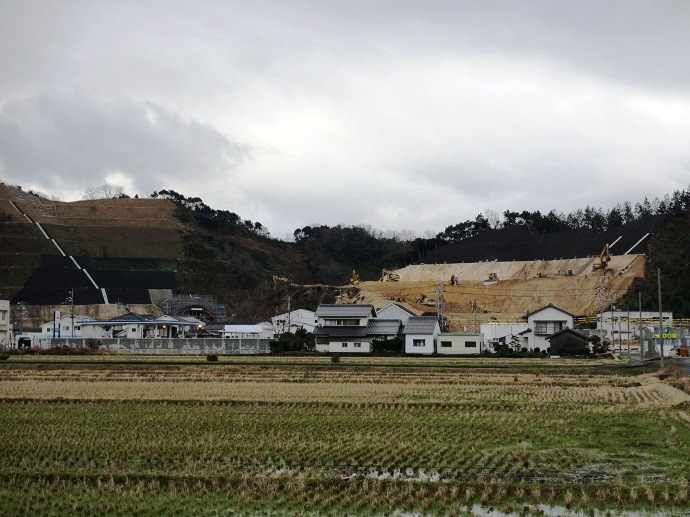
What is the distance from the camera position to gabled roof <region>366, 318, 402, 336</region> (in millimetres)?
63469

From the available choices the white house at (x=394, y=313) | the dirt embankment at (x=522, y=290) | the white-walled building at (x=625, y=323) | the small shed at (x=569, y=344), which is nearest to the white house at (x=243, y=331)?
the white house at (x=394, y=313)

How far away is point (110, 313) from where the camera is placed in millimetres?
88500

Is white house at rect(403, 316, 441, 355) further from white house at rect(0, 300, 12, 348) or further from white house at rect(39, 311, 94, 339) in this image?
white house at rect(0, 300, 12, 348)

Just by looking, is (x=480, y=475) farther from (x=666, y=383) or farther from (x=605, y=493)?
(x=666, y=383)

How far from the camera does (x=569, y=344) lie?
5884cm

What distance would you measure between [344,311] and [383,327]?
304 cm

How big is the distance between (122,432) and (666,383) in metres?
21.5

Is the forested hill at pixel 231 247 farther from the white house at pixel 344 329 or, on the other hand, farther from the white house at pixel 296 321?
the white house at pixel 344 329

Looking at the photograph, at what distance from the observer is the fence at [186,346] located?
2366 inches

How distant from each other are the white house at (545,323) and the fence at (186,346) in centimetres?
1900

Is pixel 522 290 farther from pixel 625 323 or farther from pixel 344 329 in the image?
pixel 344 329

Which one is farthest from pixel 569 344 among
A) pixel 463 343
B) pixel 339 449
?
pixel 339 449

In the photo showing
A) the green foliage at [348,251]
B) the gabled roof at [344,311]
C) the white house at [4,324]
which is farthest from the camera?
the green foliage at [348,251]

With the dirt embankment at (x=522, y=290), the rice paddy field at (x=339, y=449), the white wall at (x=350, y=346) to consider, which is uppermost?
the dirt embankment at (x=522, y=290)
